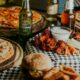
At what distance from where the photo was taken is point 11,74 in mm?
1115

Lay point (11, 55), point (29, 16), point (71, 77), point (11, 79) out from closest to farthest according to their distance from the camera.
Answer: point (71, 77)
point (11, 79)
point (11, 55)
point (29, 16)

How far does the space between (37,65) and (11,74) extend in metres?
0.14

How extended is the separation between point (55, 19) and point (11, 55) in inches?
24.0

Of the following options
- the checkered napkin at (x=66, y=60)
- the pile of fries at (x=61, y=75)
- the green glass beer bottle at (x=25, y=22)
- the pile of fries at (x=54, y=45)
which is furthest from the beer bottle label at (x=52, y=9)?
the pile of fries at (x=61, y=75)

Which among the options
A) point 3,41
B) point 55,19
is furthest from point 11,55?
point 55,19

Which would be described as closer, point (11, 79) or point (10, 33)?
point (11, 79)

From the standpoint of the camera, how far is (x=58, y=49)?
1326 mm

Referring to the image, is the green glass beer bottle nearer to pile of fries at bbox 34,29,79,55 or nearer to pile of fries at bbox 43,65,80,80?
pile of fries at bbox 34,29,79,55

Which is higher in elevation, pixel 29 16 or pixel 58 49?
pixel 29 16

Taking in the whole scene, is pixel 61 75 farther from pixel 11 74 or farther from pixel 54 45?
pixel 54 45

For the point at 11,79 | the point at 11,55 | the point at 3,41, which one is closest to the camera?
the point at 11,79

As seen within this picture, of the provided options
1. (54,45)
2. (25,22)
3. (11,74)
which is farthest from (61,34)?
(11,74)

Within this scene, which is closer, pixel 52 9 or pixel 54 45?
pixel 54 45

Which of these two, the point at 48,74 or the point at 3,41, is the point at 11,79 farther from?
the point at 3,41
